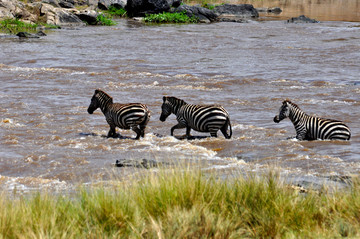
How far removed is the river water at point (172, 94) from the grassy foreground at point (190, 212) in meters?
0.56

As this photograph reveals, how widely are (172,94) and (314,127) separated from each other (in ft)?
25.7

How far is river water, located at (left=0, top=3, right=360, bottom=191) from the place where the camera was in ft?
34.0

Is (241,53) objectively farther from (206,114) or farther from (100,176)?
(100,176)

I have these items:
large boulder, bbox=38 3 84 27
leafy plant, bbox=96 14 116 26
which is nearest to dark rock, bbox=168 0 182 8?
leafy plant, bbox=96 14 116 26

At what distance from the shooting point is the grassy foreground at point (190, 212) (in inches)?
227

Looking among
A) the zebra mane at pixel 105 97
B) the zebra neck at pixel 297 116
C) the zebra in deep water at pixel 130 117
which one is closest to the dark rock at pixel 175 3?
the zebra mane at pixel 105 97

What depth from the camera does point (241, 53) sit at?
30.5 meters

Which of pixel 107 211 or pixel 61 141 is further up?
pixel 107 211

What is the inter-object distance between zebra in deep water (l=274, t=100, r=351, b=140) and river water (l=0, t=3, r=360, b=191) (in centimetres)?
A: 25

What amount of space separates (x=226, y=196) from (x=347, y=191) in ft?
4.77

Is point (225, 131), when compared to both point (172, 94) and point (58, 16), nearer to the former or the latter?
point (172, 94)

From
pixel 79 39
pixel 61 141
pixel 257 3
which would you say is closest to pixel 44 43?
pixel 79 39

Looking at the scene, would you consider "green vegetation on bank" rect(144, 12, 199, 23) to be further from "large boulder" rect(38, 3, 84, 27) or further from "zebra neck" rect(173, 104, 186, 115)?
"zebra neck" rect(173, 104, 186, 115)

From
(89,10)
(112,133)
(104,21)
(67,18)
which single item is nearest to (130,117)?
(112,133)
